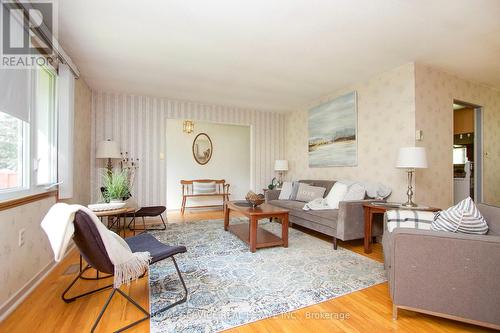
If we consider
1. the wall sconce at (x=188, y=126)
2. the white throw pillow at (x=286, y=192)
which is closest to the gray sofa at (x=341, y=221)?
the white throw pillow at (x=286, y=192)

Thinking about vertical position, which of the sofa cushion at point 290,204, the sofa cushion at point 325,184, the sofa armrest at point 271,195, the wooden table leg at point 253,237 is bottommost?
the wooden table leg at point 253,237

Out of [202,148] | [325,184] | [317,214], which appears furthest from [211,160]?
[317,214]

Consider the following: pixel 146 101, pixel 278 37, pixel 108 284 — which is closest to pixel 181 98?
pixel 146 101

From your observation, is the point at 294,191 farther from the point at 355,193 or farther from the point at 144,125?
the point at 144,125

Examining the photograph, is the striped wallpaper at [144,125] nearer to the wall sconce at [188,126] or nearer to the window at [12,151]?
the wall sconce at [188,126]

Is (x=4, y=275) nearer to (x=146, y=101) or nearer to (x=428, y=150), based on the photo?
(x=146, y=101)

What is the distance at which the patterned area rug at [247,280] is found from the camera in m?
1.55

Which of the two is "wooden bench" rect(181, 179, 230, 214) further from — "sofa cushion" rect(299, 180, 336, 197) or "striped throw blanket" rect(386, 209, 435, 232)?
"striped throw blanket" rect(386, 209, 435, 232)

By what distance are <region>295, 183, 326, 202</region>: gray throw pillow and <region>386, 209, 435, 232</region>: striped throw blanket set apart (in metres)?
1.96

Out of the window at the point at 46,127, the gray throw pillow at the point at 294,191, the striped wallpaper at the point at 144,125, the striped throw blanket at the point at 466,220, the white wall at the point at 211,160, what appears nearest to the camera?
the striped throw blanket at the point at 466,220

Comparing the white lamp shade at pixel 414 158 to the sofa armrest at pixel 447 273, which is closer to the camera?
the sofa armrest at pixel 447 273

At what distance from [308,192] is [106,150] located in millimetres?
3465

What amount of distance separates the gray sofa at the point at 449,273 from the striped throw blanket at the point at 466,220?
8cm

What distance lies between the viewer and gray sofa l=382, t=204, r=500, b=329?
1303mm
